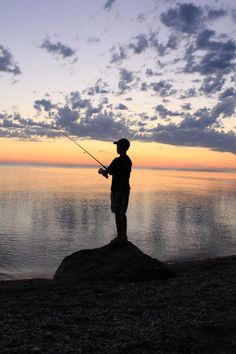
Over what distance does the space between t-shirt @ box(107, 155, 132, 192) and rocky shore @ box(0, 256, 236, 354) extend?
3.15m

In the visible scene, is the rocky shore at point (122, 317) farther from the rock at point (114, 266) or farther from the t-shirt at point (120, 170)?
the t-shirt at point (120, 170)

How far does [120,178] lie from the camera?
1266cm

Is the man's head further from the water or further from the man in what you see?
the water

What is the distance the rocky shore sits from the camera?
650 cm

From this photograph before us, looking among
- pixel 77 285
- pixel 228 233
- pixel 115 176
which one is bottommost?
pixel 228 233

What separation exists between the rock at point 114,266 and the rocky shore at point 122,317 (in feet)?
1.58

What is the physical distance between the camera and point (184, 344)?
6645 mm

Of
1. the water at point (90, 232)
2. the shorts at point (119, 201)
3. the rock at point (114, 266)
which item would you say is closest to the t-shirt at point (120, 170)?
the shorts at point (119, 201)

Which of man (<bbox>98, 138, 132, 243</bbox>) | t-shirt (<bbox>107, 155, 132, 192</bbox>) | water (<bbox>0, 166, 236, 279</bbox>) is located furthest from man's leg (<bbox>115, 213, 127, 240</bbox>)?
water (<bbox>0, 166, 236, 279</bbox>)

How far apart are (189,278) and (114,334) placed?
483cm

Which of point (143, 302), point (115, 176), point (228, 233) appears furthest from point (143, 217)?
point (143, 302)

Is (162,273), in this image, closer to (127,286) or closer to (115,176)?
(127,286)

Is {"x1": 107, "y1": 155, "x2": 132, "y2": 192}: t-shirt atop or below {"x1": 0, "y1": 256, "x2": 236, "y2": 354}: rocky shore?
atop

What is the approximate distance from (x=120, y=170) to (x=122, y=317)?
556cm
